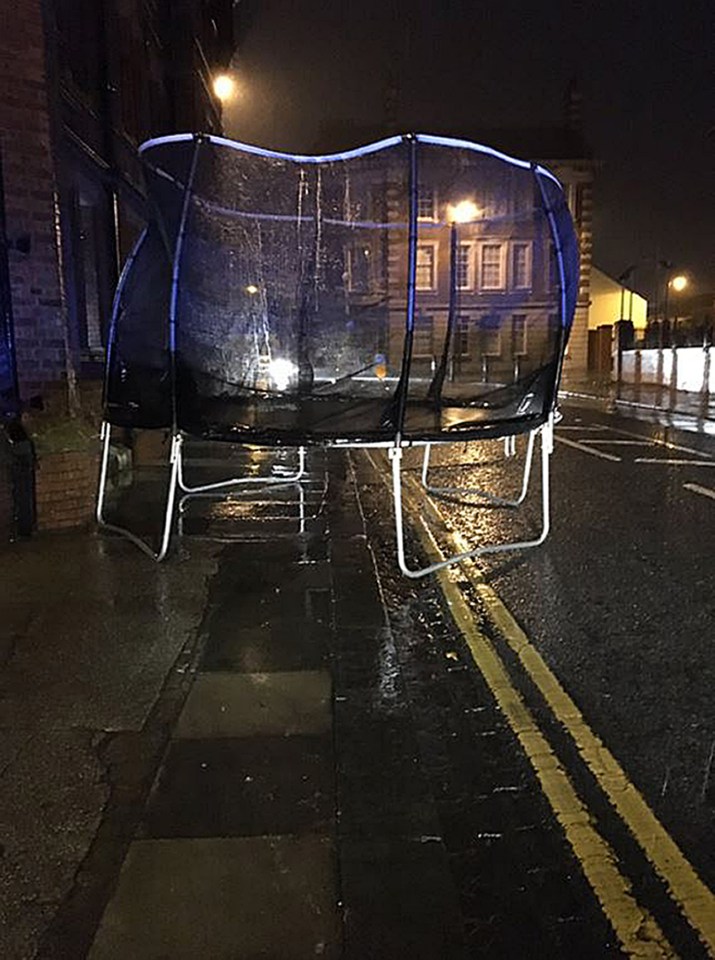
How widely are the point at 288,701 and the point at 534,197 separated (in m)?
4.92

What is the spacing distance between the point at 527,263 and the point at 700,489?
11.8ft

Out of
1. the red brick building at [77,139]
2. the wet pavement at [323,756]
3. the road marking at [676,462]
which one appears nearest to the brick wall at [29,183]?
the red brick building at [77,139]

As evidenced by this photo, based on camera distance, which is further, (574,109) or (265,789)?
(574,109)

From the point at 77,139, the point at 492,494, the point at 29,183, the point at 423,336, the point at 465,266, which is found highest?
the point at 77,139

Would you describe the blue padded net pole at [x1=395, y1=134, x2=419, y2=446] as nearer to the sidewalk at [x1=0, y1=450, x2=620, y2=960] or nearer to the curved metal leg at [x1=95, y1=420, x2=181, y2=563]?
the sidewalk at [x1=0, y1=450, x2=620, y2=960]

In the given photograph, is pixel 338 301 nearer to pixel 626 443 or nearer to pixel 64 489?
pixel 64 489

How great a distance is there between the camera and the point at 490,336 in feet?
27.3

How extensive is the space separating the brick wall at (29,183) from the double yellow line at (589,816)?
4.95m

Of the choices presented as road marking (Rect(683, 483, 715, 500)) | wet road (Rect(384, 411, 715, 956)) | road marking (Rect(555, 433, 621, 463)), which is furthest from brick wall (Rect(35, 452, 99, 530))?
road marking (Rect(555, 433, 621, 463))

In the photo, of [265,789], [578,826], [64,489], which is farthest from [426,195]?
[578,826]

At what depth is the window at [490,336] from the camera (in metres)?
8.06

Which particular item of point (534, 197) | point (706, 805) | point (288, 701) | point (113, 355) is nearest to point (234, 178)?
point (113, 355)

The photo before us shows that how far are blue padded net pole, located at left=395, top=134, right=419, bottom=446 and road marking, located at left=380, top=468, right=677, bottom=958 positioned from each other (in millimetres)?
1972

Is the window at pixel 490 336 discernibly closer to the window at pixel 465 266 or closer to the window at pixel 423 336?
the window at pixel 465 266
